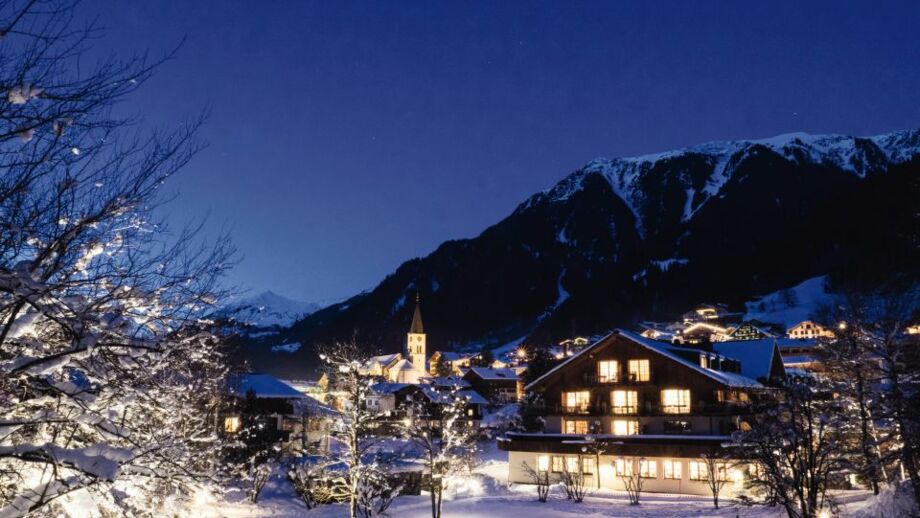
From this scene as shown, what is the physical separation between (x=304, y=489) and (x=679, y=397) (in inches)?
1019

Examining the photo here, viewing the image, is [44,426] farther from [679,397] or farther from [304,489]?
[679,397]

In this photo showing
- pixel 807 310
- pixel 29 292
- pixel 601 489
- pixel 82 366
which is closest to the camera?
pixel 29 292

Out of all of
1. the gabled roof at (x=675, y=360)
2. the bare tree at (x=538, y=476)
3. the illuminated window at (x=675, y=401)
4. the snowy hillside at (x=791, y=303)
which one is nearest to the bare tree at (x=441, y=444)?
the bare tree at (x=538, y=476)

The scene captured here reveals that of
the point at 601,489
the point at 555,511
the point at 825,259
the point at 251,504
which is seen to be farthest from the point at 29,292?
the point at 825,259

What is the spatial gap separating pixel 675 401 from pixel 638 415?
2742mm

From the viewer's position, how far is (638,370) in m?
45.9

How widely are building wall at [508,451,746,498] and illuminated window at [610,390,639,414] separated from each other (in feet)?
14.6

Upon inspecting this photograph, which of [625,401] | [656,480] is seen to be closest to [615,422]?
[625,401]

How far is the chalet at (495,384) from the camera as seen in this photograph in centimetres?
9544

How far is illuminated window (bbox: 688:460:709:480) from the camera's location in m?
38.3

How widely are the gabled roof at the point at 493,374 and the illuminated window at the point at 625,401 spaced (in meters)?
51.1

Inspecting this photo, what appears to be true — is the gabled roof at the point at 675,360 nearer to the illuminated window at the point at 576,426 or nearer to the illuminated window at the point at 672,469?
the illuminated window at the point at 576,426

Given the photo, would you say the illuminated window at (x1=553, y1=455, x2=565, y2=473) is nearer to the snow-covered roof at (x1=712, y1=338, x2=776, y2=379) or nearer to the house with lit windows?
the house with lit windows

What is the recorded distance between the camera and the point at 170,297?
8.54 meters
